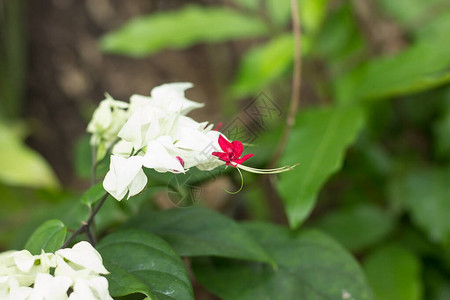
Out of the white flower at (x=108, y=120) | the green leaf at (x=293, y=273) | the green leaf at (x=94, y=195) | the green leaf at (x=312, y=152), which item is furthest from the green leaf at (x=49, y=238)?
the green leaf at (x=312, y=152)

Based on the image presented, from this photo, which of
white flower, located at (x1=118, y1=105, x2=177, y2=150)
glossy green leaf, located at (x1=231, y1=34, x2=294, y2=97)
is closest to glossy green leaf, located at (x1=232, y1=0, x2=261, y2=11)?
glossy green leaf, located at (x1=231, y1=34, x2=294, y2=97)

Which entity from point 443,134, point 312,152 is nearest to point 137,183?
point 312,152

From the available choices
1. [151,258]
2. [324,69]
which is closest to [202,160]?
[151,258]

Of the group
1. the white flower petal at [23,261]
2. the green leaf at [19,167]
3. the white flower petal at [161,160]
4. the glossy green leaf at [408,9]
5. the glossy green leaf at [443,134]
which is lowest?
the green leaf at [19,167]

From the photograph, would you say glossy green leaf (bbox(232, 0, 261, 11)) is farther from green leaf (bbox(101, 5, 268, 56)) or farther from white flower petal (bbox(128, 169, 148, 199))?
white flower petal (bbox(128, 169, 148, 199))

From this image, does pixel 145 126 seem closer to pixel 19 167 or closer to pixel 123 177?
pixel 123 177

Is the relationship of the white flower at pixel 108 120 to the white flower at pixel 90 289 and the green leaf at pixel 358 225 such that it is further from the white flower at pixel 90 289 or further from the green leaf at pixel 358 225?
the green leaf at pixel 358 225

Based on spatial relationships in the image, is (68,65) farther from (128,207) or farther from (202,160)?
(202,160)
